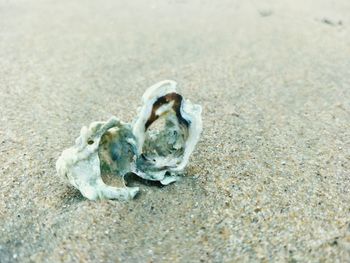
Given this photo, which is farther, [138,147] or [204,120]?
[204,120]

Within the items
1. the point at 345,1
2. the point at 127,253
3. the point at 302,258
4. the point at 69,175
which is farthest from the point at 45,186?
the point at 345,1

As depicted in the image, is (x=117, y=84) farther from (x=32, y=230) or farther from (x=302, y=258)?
(x=302, y=258)

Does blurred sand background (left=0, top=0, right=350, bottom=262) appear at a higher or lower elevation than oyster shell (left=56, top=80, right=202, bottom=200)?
lower

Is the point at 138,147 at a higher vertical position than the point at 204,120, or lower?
higher

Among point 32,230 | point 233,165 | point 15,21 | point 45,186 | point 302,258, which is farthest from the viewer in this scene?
point 15,21
